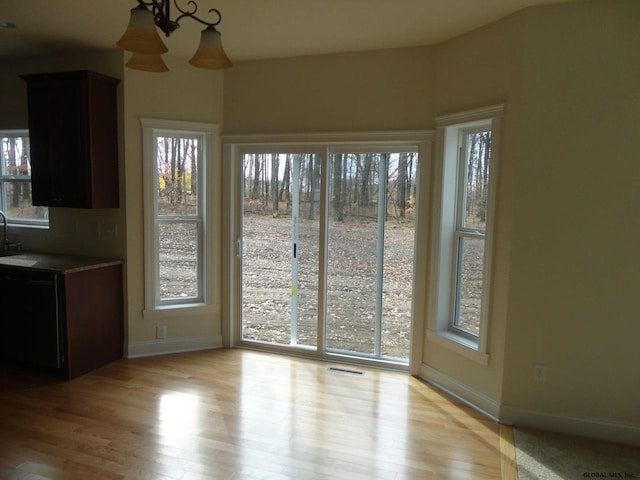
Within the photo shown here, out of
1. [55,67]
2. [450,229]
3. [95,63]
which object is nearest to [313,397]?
[450,229]

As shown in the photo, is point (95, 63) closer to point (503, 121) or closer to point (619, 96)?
point (503, 121)

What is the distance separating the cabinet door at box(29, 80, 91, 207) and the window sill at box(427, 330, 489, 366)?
313 centimetres

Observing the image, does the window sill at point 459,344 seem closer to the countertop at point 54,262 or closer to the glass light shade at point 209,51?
the glass light shade at point 209,51

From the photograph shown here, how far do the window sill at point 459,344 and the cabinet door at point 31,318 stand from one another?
304 cm

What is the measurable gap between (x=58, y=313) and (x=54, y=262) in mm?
482

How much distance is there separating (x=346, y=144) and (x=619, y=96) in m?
1.98

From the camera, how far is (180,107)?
160 inches

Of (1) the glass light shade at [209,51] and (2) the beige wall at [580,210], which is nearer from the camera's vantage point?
(1) the glass light shade at [209,51]

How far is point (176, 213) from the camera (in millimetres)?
4219

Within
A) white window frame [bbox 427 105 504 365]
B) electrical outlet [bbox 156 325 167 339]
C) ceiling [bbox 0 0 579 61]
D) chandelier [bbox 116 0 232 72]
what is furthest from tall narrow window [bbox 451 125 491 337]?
electrical outlet [bbox 156 325 167 339]

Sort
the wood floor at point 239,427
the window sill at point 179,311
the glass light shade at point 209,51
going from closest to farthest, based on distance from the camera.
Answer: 1. the glass light shade at point 209,51
2. the wood floor at point 239,427
3. the window sill at point 179,311

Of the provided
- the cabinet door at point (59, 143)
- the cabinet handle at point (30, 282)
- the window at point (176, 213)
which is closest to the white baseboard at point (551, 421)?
the window at point (176, 213)

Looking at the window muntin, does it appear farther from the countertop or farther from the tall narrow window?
the tall narrow window

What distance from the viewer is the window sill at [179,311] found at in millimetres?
4125
